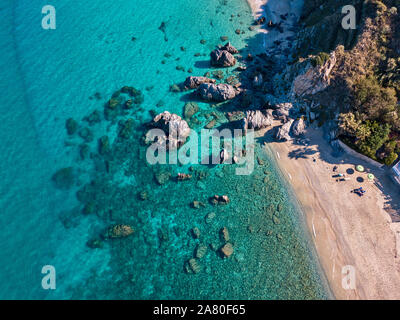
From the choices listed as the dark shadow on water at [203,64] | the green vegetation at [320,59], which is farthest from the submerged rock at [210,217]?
the dark shadow on water at [203,64]

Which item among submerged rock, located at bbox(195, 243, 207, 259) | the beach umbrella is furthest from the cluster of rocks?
submerged rock, located at bbox(195, 243, 207, 259)

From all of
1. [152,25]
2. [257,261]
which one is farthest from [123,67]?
[257,261]

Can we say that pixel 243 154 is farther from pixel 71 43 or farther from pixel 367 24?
pixel 71 43

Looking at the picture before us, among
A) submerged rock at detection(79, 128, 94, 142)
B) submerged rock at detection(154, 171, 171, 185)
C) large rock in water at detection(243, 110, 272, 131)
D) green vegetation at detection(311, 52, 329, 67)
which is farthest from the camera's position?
submerged rock at detection(79, 128, 94, 142)

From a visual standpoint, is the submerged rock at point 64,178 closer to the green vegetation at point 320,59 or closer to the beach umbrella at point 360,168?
the green vegetation at point 320,59

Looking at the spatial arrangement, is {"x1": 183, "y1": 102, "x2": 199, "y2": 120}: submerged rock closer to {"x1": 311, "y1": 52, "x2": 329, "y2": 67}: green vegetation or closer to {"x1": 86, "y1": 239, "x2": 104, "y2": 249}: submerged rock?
{"x1": 311, "y1": 52, "x2": 329, "y2": 67}: green vegetation
